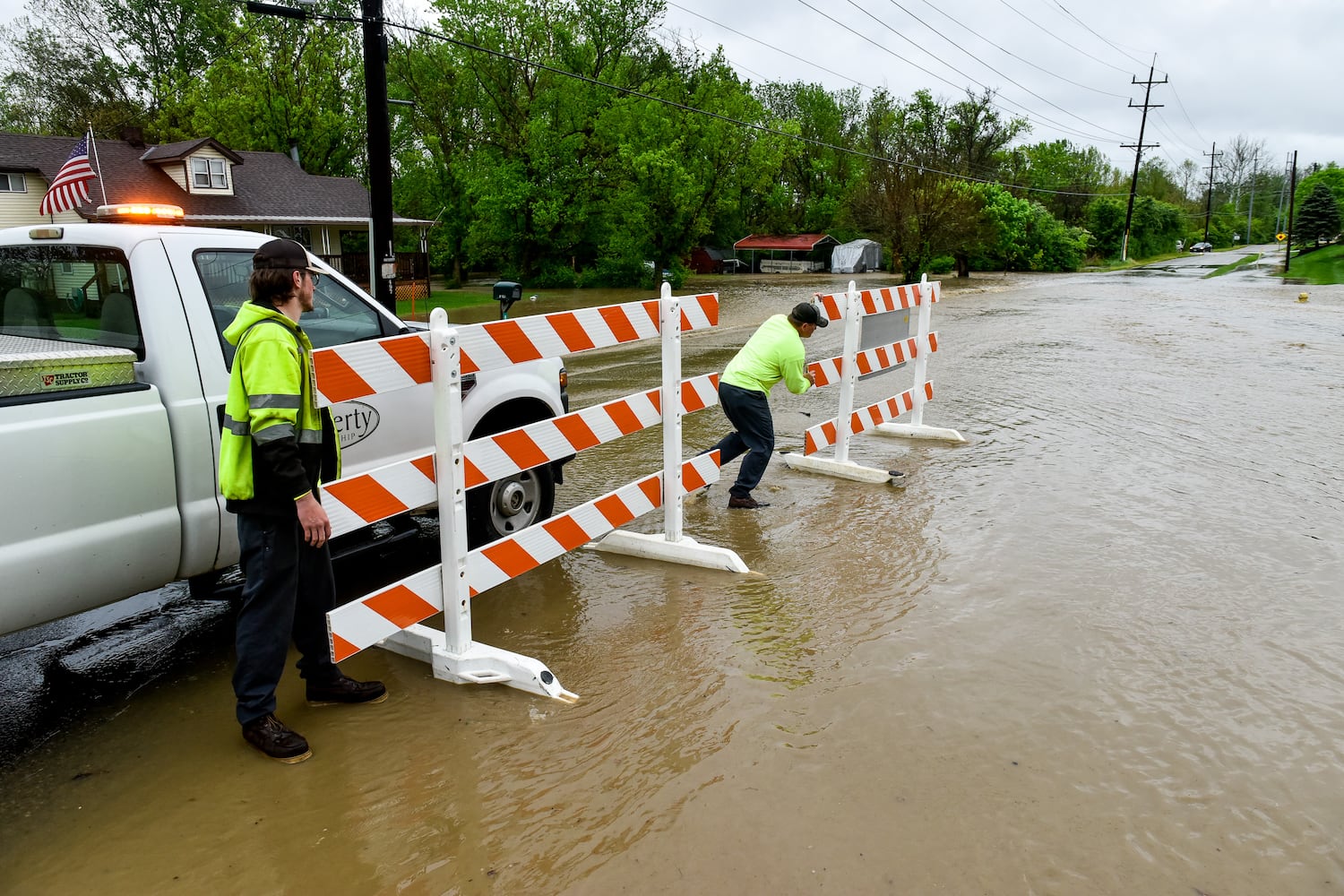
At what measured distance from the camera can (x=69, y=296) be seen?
13.9ft

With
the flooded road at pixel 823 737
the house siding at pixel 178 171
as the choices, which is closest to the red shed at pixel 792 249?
the house siding at pixel 178 171

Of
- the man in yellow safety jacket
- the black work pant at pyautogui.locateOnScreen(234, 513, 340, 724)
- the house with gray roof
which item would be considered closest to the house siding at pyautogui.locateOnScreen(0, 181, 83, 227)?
the house with gray roof

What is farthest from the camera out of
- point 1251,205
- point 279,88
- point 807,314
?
point 1251,205

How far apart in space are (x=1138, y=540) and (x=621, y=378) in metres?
9.30

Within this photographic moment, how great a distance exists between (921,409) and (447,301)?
2901 centimetres

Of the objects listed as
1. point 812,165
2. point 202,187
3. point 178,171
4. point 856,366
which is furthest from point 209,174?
point 812,165

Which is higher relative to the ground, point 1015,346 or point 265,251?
point 265,251

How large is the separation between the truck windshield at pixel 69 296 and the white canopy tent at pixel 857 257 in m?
60.7

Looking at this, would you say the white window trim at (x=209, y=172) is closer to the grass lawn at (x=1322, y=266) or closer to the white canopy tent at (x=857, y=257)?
the white canopy tent at (x=857, y=257)

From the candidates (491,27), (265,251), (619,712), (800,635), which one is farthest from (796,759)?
(491,27)

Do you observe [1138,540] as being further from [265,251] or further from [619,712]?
[265,251]

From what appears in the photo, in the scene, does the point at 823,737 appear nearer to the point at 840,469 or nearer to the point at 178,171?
the point at 840,469

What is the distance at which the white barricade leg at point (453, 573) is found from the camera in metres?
3.94

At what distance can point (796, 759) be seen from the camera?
3.57 metres
